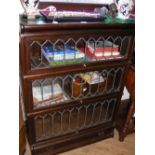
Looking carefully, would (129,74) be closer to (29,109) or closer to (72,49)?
(72,49)

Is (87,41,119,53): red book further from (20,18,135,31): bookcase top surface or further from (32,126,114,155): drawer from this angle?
(32,126,114,155): drawer

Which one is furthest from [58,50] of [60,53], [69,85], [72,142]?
[72,142]

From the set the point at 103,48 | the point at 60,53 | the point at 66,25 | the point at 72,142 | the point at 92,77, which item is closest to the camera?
the point at 66,25

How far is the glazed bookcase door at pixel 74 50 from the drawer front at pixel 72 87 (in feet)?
0.32

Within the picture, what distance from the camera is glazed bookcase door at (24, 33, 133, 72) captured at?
1.15 m

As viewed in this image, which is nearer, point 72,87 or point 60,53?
point 60,53

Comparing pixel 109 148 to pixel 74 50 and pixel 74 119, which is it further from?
pixel 74 50

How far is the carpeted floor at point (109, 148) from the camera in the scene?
5.31ft

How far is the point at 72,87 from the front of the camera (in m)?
1.41

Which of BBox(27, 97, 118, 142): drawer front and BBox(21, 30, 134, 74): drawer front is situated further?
BBox(27, 97, 118, 142): drawer front

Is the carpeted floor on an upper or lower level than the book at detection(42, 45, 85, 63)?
lower

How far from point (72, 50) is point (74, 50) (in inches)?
0.6

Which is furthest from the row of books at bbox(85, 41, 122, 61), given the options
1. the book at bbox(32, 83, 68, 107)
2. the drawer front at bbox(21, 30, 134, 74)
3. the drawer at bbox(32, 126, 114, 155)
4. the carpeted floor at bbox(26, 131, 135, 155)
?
the carpeted floor at bbox(26, 131, 135, 155)
